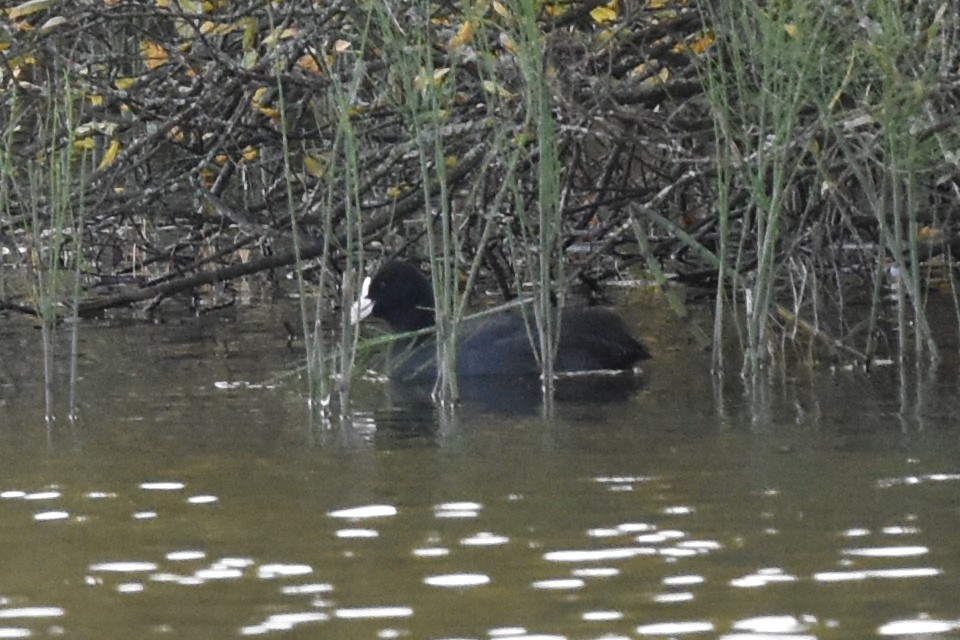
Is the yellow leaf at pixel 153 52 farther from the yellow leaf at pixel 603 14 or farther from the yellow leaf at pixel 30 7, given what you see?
the yellow leaf at pixel 603 14

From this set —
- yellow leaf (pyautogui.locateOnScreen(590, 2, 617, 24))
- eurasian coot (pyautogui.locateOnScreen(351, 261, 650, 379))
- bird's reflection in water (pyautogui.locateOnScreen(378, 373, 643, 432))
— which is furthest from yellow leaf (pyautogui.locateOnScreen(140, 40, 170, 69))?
yellow leaf (pyautogui.locateOnScreen(590, 2, 617, 24))

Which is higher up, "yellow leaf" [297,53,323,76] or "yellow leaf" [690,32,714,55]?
"yellow leaf" [297,53,323,76]

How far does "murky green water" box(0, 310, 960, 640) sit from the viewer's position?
5594 mm

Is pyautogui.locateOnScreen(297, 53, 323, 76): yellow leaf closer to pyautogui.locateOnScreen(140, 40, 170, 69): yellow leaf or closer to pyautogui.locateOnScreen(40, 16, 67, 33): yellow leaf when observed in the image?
pyautogui.locateOnScreen(140, 40, 170, 69): yellow leaf

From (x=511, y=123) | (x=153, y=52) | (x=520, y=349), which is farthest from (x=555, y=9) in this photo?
(x=153, y=52)

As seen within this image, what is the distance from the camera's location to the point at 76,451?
27.6 feet

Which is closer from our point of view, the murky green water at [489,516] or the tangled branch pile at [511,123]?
the murky green water at [489,516]

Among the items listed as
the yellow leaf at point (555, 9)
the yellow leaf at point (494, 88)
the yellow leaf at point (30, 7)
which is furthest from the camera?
the yellow leaf at point (555, 9)

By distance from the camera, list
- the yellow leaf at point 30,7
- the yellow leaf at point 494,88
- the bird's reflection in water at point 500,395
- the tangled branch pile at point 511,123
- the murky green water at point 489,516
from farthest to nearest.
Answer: the yellow leaf at point 30,7 < the bird's reflection in water at point 500,395 < the yellow leaf at point 494,88 < the tangled branch pile at point 511,123 < the murky green water at point 489,516

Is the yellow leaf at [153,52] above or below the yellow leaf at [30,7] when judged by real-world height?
below

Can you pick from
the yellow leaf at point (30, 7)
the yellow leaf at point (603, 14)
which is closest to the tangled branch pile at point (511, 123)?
the yellow leaf at point (603, 14)

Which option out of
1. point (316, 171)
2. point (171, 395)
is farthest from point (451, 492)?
point (316, 171)

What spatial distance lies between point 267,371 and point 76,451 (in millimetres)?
2513

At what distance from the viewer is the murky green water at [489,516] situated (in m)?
5.59
